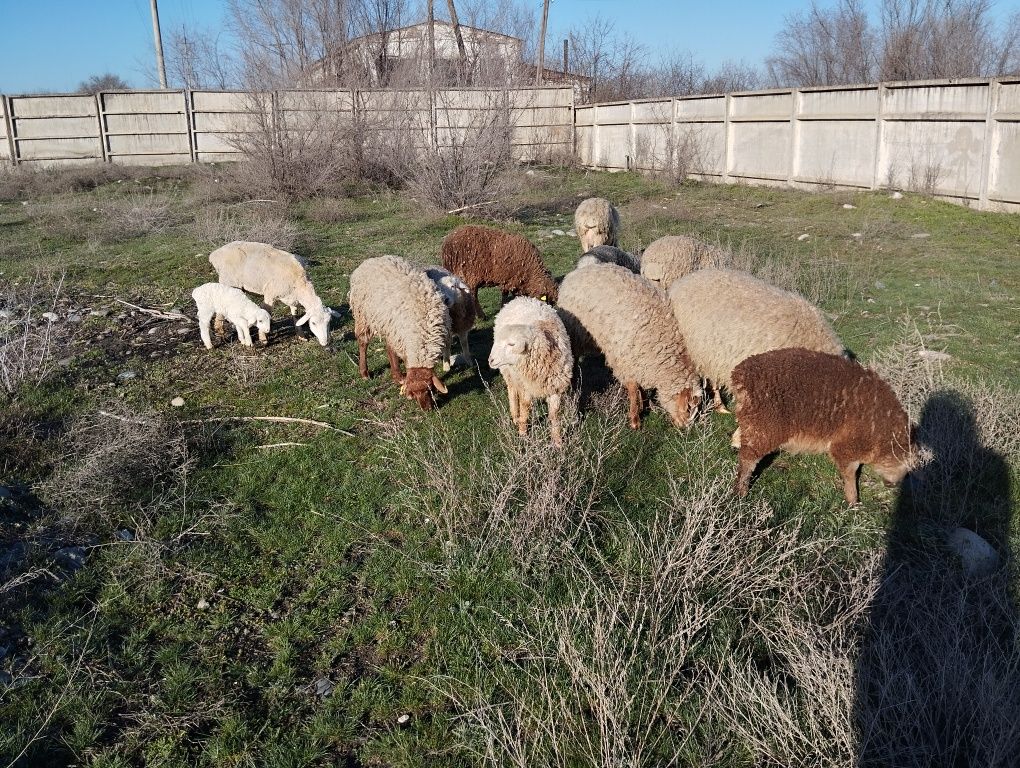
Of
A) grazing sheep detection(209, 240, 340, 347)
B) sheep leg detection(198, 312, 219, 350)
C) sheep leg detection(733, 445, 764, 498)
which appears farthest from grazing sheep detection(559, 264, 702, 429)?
sheep leg detection(198, 312, 219, 350)

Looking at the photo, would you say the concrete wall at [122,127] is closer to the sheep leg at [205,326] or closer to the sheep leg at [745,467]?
the sheep leg at [205,326]

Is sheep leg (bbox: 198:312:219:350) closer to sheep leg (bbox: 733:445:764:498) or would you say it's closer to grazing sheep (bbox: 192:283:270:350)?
grazing sheep (bbox: 192:283:270:350)

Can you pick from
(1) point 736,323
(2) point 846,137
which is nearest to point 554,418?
(1) point 736,323

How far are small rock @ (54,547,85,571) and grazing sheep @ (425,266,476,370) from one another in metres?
3.61

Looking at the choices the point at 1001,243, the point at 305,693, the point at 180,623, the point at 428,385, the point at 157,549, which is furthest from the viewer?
the point at 1001,243

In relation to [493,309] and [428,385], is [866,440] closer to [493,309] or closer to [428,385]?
[428,385]

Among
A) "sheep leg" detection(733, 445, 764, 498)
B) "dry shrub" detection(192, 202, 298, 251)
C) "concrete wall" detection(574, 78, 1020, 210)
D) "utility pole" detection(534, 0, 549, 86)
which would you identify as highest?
"utility pole" detection(534, 0, 549, 86)

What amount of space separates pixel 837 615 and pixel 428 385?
380cm

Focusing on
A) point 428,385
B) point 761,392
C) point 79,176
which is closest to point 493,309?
point 428,385

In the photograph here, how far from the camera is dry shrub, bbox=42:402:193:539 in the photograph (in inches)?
196

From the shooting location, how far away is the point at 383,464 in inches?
226

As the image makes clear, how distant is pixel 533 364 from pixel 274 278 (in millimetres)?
4453

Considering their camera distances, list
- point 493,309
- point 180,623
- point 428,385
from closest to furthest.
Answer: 1. point 180,623
2. point 428,385
3. point 493,309

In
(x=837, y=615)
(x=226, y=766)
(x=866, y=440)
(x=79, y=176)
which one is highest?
(x=79, y=176)
